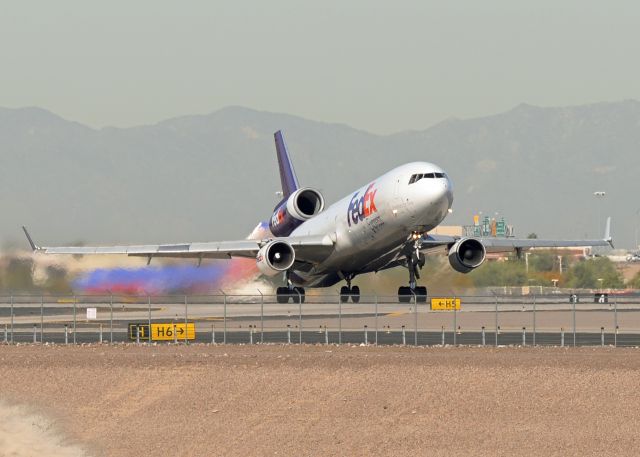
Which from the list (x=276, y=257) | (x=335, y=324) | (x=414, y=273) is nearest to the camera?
(x=335, y=324)

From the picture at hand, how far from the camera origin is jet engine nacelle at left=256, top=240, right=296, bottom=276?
6619cm

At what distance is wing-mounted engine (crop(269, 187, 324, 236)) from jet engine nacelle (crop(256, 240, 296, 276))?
253 inches

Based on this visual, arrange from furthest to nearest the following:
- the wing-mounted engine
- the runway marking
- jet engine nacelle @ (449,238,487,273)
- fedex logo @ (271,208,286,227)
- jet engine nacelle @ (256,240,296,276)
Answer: fedex logo @ (271,208,286,227), the wing-mounted engine, jet engine nacelle @ (256,240,296,276), jet engine nacelle @ (449,238,487,273), the runway marking

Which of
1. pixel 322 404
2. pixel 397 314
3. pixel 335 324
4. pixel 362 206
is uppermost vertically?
pixel 362 206

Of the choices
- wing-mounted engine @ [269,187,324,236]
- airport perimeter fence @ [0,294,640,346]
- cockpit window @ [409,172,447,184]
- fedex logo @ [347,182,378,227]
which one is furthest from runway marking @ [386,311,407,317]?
wing-mounted engine @ [269,187,324,236]

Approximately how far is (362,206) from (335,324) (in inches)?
432

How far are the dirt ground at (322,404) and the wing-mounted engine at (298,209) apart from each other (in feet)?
114

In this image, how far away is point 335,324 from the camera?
5331 cm

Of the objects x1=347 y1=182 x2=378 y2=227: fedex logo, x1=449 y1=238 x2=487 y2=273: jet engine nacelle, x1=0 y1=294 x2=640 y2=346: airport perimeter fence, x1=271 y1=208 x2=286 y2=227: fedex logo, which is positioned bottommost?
x1=0 y1=294 x2=640 y2=346: airport perimeter fence

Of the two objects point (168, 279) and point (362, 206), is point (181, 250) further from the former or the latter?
point (362, 206)

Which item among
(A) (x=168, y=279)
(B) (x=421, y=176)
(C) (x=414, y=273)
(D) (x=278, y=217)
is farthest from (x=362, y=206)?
(A) (x=168, y=279)

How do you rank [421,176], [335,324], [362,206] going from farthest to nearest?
[362,206]
[421,176]
[335,324]

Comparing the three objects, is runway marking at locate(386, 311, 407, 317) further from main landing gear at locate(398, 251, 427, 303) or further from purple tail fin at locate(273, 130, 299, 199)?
purple tail fin at locate(273, 130, 299, 199)

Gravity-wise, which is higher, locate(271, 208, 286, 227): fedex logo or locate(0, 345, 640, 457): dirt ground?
locate(271, 208, 286, 227): fedex logo
